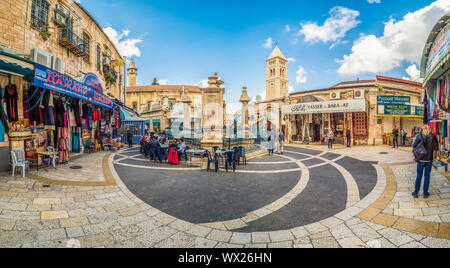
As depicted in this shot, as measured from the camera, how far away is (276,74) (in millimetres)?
53062

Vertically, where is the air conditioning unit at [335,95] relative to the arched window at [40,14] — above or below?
below

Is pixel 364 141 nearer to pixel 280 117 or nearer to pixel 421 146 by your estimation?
pixel 280 117

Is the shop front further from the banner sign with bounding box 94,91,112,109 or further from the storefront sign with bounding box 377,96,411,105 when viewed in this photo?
the banner sign with bounding box 94,91,112,109

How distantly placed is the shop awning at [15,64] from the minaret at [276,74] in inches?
2027

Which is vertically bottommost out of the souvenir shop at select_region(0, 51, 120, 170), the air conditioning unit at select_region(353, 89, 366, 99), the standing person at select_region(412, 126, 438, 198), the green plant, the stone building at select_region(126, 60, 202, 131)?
the standing person at select_region(412, 126, 438, 198)

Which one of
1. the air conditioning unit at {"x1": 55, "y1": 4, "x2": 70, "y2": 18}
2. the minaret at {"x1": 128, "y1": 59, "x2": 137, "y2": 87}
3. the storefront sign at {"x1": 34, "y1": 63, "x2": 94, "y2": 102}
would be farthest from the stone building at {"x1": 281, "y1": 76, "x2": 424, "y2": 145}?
the minaret at {"x1": 128, "y1": 59, "x2": 137, "y2": 87}

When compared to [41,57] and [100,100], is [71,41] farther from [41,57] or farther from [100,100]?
[100,100]

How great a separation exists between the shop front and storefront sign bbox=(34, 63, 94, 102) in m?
19.5

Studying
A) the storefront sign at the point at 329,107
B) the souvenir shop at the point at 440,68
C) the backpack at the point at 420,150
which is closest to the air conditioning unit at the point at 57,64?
the souvenir shop at the point at 440,68

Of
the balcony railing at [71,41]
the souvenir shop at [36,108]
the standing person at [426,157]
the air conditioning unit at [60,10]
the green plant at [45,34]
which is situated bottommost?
the standing person at [426,157]

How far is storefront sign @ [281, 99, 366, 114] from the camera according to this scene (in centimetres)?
1747

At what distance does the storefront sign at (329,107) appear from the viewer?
17.5m

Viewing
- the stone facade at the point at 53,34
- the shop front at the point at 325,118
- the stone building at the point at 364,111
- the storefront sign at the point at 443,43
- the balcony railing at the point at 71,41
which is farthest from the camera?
the shop front at the point at 325,118

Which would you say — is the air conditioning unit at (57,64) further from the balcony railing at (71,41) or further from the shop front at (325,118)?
the shop front at (325,118)
